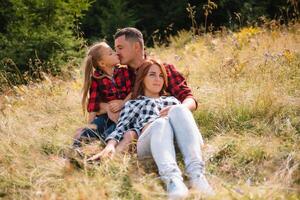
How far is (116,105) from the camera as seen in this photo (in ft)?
14.0

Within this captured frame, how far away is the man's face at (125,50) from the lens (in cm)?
432

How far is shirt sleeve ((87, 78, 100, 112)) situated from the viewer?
4.34 meters

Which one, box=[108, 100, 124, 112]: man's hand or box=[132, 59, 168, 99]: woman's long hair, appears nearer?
box=[132, 59, 168, 99]: woman's long hair

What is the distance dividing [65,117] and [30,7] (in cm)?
350

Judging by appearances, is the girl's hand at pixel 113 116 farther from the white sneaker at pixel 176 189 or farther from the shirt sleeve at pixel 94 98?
the white sneaker at pixel 176 189

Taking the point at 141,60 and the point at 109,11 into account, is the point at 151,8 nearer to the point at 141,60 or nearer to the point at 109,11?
the point at 109,11

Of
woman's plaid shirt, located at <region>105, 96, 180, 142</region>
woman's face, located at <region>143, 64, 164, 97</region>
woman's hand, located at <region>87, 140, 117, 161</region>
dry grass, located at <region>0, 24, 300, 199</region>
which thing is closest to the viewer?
dry grass, located at <region>0, 24, 300, 199</region>

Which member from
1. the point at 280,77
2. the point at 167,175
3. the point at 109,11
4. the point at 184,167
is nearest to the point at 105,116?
the point at 184,167

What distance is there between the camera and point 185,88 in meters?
4.28

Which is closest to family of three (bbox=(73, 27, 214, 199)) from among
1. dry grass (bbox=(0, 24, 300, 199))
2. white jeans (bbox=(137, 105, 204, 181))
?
white jeans (bbox=(137, 105, 204, 181))

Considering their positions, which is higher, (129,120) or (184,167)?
(129,120)

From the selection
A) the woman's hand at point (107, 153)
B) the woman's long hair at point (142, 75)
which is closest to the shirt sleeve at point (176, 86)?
the woman's long hair at point (142, 75)

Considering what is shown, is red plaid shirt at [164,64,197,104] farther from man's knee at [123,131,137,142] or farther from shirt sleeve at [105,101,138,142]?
man's knee at [123,131,137,142]

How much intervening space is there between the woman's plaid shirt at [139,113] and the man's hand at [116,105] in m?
0.18
